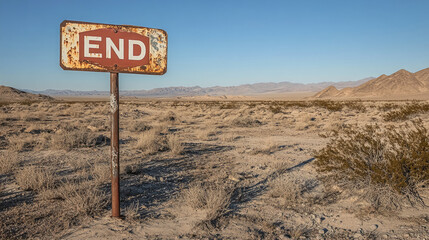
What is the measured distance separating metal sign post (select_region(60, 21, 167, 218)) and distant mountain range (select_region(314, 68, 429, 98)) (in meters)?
107

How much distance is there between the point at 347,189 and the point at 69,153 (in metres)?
7.21

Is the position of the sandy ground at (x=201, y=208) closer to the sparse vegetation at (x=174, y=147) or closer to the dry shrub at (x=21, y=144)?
the sparse vegetation at (x=174, y=147)

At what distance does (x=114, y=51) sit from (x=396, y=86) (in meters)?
120

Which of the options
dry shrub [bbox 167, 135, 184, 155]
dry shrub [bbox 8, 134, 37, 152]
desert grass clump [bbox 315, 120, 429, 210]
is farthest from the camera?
dry shrub [bbox 8, 134, 37, 152]

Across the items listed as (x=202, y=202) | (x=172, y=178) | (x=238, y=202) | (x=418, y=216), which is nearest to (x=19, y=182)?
(x=172, y=178)

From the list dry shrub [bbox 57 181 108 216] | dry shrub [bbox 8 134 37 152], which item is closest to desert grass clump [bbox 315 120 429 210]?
dry shrub [bbox 57 181 108 216]

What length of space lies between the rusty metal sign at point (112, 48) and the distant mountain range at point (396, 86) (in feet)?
352

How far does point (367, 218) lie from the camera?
4.13 m

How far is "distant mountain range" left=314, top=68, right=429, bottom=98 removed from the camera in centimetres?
9869

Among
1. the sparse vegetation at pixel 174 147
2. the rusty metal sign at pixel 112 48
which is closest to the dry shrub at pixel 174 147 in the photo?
the sparse vegetation at pixel 174 147

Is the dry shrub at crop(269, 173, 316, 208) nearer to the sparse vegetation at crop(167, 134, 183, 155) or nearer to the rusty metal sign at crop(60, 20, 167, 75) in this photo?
the rusty metal sign at crop(60, 20, 167, 75)

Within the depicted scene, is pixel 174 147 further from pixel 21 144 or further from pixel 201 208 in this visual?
pixel 21 144

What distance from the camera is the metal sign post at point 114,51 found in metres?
3.44

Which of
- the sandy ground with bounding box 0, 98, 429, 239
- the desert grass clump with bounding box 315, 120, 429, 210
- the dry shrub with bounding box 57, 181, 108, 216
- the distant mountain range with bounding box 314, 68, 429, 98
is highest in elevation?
the distant mountain range with bounding box 314, 68, 429, 98
